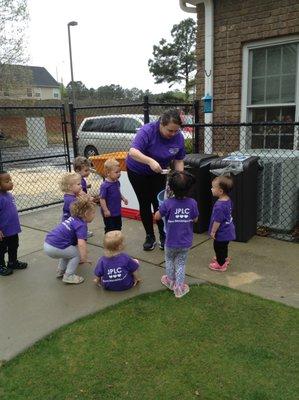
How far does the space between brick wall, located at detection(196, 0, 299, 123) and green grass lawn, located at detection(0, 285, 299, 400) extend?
3.89 metres

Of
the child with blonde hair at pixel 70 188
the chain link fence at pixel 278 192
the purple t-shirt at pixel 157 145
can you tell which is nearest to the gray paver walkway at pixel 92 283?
the chain link fence at pixel 278 192

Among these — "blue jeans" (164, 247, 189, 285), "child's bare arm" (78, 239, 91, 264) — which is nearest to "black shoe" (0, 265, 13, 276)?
"child's bare arm" (78, 239, 91, 264)

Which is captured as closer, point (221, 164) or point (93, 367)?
point (93, 367)

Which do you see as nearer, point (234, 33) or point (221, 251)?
point (221, 251)

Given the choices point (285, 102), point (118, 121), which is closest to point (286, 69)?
point (285, 102)

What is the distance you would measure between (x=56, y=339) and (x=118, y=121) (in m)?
11.1

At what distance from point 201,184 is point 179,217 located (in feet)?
5.64

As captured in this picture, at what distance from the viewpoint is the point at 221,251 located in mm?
4078

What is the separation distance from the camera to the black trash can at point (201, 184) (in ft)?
16.6

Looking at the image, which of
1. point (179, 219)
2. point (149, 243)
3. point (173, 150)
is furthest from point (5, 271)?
point (173, 150)

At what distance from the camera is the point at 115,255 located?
3.62 m

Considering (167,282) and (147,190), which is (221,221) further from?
(147,190)

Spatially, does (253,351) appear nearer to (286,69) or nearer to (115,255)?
(115,255)

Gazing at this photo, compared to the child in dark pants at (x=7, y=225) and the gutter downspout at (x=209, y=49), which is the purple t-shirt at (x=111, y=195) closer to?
the child in dark pants at (x=7, y=225)
